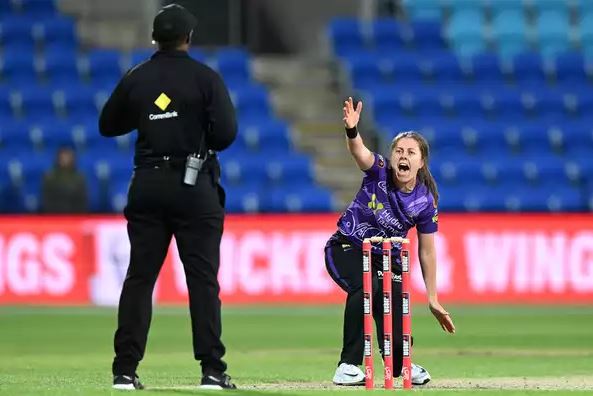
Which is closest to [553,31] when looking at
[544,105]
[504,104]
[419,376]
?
[544,105]

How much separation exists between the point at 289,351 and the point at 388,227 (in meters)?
4.03

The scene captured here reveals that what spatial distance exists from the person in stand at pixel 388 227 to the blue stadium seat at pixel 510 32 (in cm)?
1595

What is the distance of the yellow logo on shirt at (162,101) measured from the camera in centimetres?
798

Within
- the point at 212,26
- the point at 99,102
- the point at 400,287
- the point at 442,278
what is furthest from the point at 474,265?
the point at 400,287

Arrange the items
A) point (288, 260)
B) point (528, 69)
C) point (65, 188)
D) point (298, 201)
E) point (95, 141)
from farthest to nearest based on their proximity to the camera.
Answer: point (528, 69) < point (95, 141) < point (298, 201) < point (65, 188) < point (288, 260)

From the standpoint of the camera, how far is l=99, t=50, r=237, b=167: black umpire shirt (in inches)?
314

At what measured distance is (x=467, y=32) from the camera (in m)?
24.7

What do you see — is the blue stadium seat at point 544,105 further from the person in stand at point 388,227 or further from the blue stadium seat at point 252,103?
the person in stand at point 388,227

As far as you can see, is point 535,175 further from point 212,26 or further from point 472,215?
point 212,26

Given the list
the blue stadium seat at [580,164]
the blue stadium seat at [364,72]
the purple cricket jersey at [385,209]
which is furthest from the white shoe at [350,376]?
the blue stadium seat at [364,72]

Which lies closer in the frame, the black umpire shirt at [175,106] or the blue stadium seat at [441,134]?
the black umpire shirt at [175,106]

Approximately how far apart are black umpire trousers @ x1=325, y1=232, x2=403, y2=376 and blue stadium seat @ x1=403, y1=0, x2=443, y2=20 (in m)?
15.9

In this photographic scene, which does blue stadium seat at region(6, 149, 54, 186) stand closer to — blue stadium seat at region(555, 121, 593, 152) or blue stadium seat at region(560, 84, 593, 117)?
blue stadium seat at region(555, 121, 593, 152)

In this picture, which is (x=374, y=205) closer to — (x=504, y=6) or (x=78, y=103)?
(x=78, y=103)
